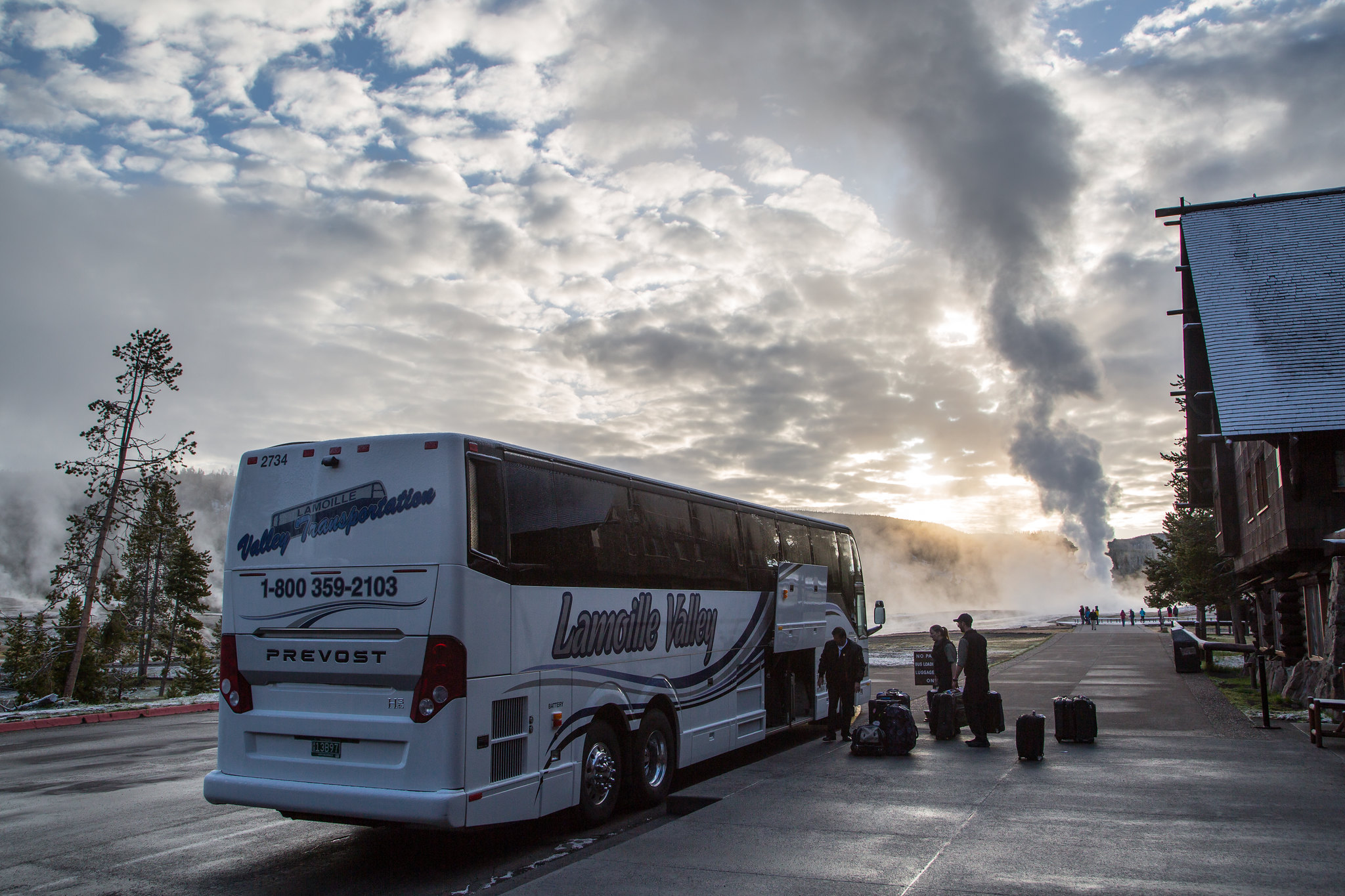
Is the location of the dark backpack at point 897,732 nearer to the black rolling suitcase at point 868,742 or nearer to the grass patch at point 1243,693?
the black rolling suitcase at point 868,742

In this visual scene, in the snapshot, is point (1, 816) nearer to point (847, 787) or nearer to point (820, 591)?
point (847, 787)

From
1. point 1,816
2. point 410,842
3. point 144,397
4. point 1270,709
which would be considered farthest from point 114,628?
point 1270,709

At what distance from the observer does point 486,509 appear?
699cm

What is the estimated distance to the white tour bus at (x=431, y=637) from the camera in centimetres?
653

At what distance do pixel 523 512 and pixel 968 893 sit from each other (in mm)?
4220

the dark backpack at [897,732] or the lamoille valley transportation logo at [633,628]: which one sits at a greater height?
the lamoille valley transportation logo at [633,628]

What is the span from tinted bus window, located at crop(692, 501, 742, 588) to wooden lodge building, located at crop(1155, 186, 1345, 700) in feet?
27.1

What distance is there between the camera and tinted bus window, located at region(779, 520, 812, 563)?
13555 millimetres

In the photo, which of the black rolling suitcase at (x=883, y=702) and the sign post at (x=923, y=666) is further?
the sign post at (x=923, y=666)

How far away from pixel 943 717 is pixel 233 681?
9.65m

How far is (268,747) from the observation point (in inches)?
279

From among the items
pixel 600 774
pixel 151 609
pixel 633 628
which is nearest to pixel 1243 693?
pixel 633 628

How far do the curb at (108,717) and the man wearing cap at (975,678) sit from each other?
14.5 m

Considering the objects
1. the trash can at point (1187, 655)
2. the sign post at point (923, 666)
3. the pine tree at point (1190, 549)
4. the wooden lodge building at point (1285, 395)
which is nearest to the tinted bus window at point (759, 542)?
the wooden lodge building at point (1285, 395)
